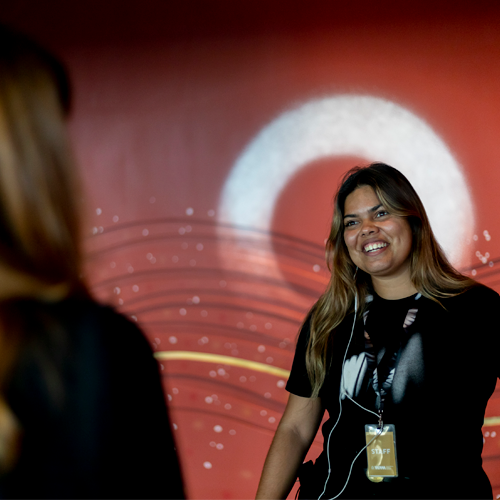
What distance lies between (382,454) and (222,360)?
1361mm

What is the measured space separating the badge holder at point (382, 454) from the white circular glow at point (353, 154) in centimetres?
138

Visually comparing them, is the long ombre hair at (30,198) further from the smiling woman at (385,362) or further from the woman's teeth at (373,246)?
the woman's teeth at (373,246)

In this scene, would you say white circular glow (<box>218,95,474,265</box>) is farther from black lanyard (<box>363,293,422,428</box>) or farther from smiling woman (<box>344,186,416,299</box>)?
black lanyard (<box>363,293,422,428</box>)

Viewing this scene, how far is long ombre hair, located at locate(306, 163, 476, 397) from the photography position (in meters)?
1.79

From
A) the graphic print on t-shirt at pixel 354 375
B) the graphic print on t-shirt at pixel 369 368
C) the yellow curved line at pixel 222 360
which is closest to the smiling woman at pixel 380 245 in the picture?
the graphic print on t-shirt at pixel 369 368

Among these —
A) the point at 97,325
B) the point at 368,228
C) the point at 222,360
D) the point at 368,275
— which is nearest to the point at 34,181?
the point at 97,325

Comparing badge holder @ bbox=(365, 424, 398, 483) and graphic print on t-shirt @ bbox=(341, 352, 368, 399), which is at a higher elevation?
graphic print on t-shirt @ bbox=(341, 352, 368, 399)

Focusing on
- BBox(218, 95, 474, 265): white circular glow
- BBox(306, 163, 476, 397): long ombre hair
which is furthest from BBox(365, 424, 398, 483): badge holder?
BBox(218, 95, 474, 265): white circular glow

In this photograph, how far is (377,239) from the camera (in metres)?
1.84

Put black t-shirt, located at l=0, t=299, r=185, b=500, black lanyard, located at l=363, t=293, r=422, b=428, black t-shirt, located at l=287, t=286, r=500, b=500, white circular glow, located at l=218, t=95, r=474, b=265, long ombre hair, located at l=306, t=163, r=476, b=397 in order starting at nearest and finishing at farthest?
black t-shirt, located at l=0, t=299, r=185, b=500 → black t-shirt, located at l=287, t=286, r=500, b=500 → black lanyard, located at l=363, t=293, r=422, b=428 → long ombre hair, located at l=306, t=163, r=476, b=397 → white circular glow, located at l=218, t=95, r=474, b=265

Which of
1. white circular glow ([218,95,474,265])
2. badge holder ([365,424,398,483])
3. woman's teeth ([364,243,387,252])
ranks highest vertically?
white circular glow ([218,95,474,265])

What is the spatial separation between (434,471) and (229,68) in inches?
85.6

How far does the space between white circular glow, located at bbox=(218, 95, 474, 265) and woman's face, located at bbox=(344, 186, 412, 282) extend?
3.11 feet

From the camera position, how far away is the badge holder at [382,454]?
155cm
